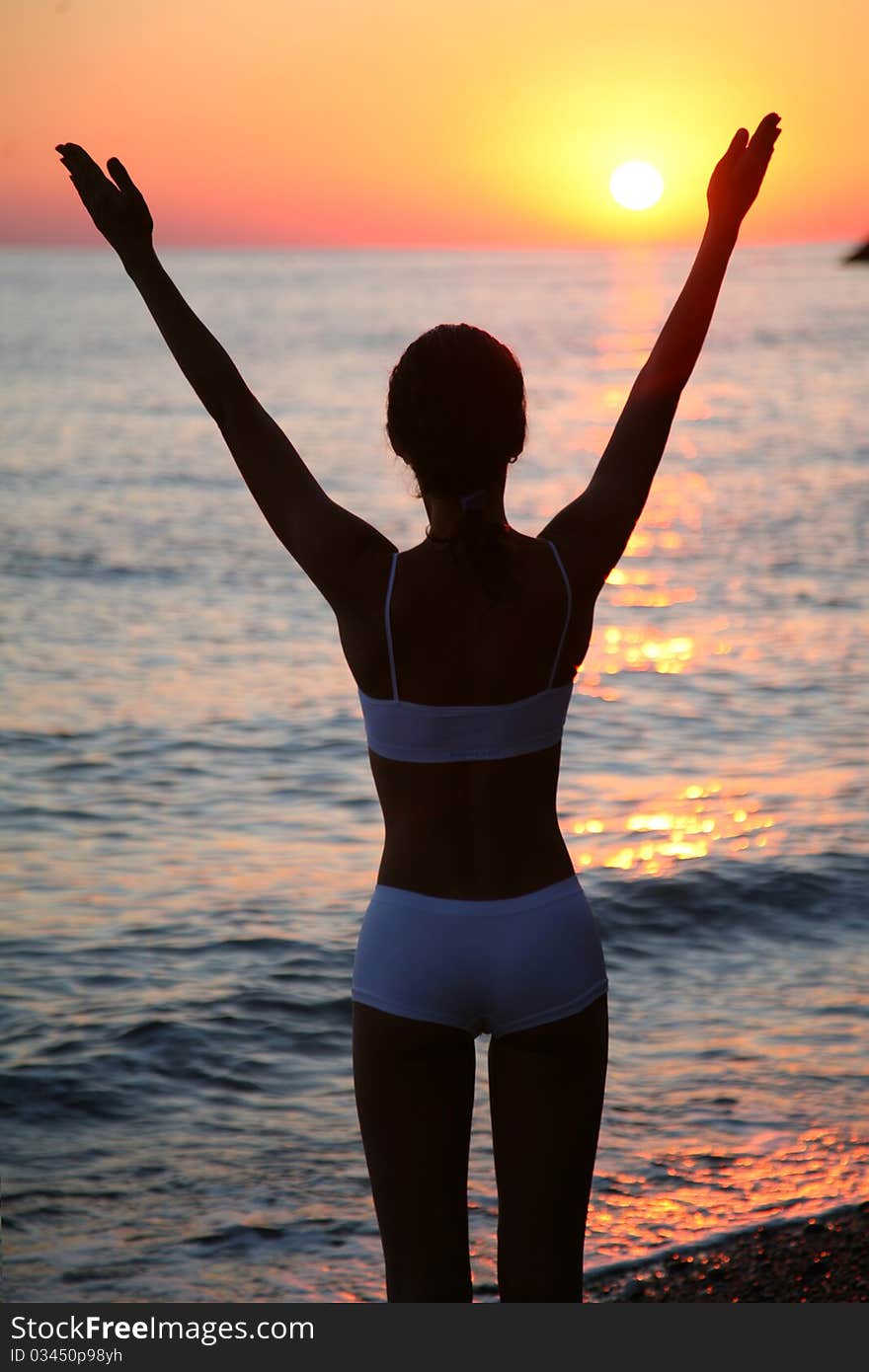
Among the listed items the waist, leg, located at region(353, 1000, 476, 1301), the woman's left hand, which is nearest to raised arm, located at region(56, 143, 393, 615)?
the woman's left hand

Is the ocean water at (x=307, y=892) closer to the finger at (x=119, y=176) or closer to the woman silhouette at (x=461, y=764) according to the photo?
the woman silhouette at (x=461, y=764)

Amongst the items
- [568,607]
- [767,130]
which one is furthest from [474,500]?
[767,130]

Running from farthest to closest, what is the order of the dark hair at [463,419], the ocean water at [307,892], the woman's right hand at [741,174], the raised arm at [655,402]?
the ocean water at [307,892], the woman's right hand at [741,174], the raised arm at [655,402], the dark hair at [463,419]

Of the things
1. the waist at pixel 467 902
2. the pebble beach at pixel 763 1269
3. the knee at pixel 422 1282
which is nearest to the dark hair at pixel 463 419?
the waist at pixel 467 902

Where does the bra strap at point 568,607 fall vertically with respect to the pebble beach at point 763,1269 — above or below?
above

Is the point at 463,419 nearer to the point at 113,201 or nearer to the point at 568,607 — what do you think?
the point at 568,607

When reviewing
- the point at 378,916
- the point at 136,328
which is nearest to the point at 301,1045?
the point at 378,916

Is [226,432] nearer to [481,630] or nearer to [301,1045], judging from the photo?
[481,630]

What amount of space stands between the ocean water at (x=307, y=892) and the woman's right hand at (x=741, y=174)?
11.7 feet

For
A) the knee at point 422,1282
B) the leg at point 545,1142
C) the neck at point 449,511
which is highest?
the neck at point 449,511

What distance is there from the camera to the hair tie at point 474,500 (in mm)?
2520

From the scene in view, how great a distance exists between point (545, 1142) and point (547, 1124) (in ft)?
0.10

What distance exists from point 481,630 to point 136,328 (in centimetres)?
8480

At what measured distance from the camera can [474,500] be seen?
2523 millimetres
